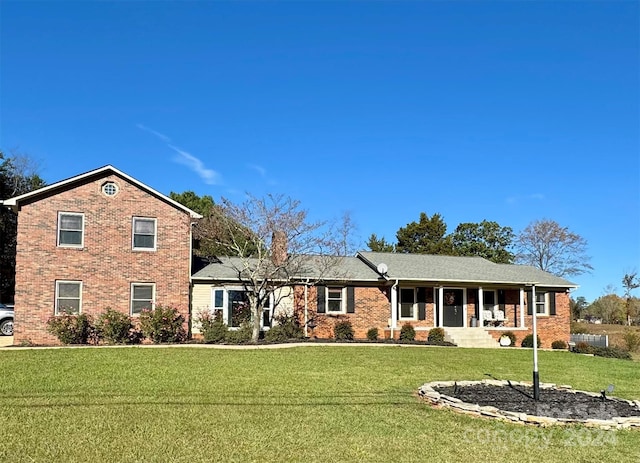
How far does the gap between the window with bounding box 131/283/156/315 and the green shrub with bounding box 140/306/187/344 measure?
1.95 feet

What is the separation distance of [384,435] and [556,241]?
45.8m

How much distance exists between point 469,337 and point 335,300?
5.92 meters

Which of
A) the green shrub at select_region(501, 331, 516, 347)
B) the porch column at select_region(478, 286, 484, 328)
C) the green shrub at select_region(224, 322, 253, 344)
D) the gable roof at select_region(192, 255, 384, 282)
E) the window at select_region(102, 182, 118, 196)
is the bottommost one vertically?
the green shrub at select_region(501, 331, 516, 347)

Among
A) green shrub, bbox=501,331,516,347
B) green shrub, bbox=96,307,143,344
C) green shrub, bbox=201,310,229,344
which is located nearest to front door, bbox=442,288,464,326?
green shrub, bbox=501,331,516,347

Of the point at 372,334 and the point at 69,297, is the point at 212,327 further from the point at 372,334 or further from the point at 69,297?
the point at 372,334

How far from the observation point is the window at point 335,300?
24.0 metres

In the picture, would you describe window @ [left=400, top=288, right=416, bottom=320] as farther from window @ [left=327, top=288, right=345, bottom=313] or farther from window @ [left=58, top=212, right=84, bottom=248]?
window @ [left=58, top=212, right=84, bottom=248]

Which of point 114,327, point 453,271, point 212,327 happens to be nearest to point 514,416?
point 212,327

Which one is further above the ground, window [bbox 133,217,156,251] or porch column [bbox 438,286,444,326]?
window [bbox 133,217,156,251]

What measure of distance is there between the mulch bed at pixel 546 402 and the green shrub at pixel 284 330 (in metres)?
11.0

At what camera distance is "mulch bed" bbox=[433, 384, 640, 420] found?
898 centimetres

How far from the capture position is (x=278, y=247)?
22656mm

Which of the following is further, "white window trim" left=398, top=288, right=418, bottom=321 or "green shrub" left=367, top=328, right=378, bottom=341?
"white window trim" left=398, top=288, right=418, bottom=321

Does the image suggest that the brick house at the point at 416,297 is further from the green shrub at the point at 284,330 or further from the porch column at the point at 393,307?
the green shrub at the point at 284,330
